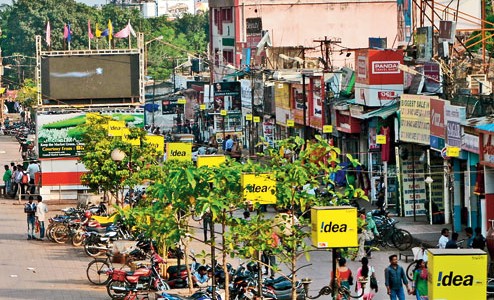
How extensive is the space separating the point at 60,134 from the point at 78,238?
12383mm

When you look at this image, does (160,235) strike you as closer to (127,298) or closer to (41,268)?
(127,298)

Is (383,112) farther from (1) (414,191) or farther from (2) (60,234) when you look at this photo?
(2) (60,234)

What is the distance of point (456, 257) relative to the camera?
59.4 ft

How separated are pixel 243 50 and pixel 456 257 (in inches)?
2706

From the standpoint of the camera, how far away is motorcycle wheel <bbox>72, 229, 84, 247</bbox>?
132ft

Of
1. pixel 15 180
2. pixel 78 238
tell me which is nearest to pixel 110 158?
pixel 78 238

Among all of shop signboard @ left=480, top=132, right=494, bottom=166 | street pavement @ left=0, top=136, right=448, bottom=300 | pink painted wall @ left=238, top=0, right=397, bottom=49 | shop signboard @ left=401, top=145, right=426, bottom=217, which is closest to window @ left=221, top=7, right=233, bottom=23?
pink painted wall @ left=238, top=0, right=397, bottom=49

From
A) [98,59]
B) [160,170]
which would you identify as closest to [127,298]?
[160,170]

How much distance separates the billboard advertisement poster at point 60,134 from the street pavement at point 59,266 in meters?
5.73

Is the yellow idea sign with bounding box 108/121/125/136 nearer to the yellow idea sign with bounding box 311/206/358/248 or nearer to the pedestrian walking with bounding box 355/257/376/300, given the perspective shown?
the pedestrian walking with bounding box 355/257/376/300

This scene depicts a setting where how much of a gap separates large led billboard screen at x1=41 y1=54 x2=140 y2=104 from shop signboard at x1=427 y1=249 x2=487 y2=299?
38852mm

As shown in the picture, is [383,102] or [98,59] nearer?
[383,102]

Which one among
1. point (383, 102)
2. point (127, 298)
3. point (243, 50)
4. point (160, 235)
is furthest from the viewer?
point (243, 50)

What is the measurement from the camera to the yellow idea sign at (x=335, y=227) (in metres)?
20.8
